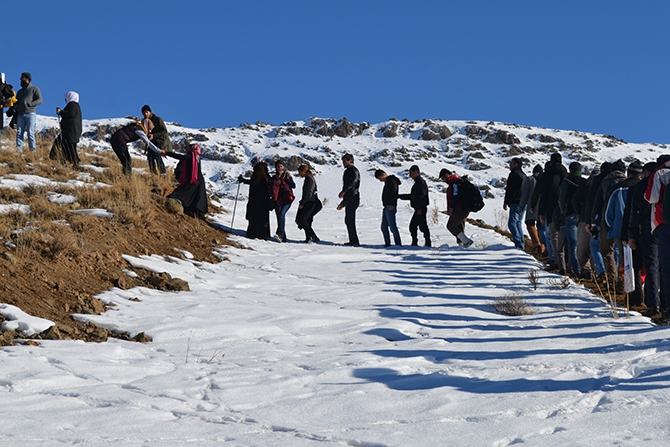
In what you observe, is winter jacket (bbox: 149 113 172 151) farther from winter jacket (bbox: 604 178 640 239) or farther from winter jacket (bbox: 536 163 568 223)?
winter jacket (bbox: 604 178 640 239)

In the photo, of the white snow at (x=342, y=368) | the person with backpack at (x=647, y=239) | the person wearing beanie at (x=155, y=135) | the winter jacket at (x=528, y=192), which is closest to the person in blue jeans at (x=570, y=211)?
the white snow at (x=342, y=368)

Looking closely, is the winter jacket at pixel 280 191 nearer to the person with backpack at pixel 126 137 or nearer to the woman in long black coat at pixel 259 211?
→ the woman in long black coat at pixel 259 211

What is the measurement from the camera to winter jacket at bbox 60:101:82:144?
13.0 m

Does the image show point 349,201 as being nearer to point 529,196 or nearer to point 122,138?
point 529,196

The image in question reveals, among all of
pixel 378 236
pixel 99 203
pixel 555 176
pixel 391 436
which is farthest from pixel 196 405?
pixel 378 236

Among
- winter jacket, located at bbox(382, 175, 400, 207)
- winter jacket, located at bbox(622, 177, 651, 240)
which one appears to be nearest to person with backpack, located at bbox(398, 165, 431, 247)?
winter jacket, located at bbox(382, 175, 400, 207)

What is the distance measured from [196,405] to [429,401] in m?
1.33

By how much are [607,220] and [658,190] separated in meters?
1.73

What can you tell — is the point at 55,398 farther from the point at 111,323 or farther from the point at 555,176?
the point at 555,176

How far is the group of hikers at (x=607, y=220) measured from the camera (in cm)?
661

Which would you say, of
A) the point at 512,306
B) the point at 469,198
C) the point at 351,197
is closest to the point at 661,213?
the point at 512,306

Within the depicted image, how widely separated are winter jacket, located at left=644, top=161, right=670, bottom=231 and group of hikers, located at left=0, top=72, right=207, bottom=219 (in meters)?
8.12

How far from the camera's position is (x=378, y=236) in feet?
52.1

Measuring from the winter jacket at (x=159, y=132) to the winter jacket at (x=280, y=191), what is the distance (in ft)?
7.61
